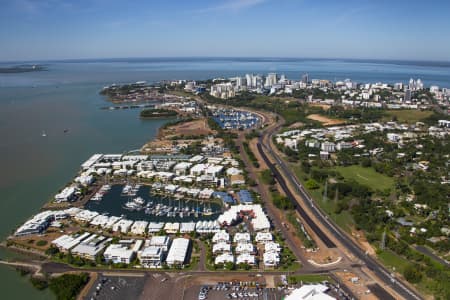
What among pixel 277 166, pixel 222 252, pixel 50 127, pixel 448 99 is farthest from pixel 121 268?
pixel 448 99

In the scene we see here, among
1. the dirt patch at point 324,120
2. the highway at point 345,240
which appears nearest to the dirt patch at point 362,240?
the highway at point 345,240

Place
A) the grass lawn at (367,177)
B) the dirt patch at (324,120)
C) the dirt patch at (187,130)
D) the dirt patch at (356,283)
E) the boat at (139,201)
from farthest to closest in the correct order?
the dirt patch at (324,120)
the dirt patch at (187,130)
the grass lawn at (367,177)
the boat at (139,201)
the dirt patch at (356,283)

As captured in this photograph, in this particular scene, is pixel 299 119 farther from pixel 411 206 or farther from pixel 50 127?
pixel 50 127

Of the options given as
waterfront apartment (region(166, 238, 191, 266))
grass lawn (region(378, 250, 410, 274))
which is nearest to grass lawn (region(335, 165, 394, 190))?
grass lawn (region(378, 250, 410, 274))

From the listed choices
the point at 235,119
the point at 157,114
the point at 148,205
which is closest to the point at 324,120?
the point at 235,119

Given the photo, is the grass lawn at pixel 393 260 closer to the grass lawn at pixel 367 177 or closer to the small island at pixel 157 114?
the grass lawn at pixel 367 177

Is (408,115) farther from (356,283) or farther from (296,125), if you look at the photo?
(356,283)
